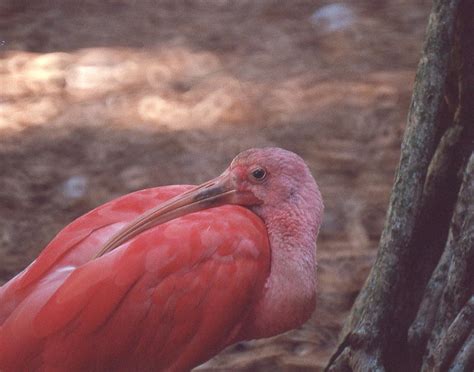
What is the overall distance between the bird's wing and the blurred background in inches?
36.6

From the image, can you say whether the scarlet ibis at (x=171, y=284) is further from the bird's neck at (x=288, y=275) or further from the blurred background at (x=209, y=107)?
the blurred background at (x=209, y=107)

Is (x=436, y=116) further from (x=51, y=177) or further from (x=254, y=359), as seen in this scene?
(x=51, y=177)

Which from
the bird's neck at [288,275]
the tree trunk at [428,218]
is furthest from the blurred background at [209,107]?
the bird's neck at [288,275]

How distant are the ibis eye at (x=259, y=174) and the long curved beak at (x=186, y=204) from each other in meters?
0.05

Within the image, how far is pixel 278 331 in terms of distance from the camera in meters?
2.81

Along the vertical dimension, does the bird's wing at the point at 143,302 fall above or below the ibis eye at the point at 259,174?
below

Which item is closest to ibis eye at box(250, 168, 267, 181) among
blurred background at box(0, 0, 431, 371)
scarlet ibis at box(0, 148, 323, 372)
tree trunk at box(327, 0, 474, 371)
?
scarlet ibis at box(0, 148, 323, 372)

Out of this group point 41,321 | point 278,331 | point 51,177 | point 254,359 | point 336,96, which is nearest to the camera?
point 41,321

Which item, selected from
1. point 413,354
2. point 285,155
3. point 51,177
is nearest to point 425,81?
point 285,155

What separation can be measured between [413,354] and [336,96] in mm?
2395

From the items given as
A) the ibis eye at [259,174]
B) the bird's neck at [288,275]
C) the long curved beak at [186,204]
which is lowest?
the bird's neck at [288,275]

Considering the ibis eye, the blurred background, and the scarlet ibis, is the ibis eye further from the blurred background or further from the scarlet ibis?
the blurred background

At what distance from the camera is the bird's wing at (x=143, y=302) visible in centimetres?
263

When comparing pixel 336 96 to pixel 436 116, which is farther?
pixel 336 96
